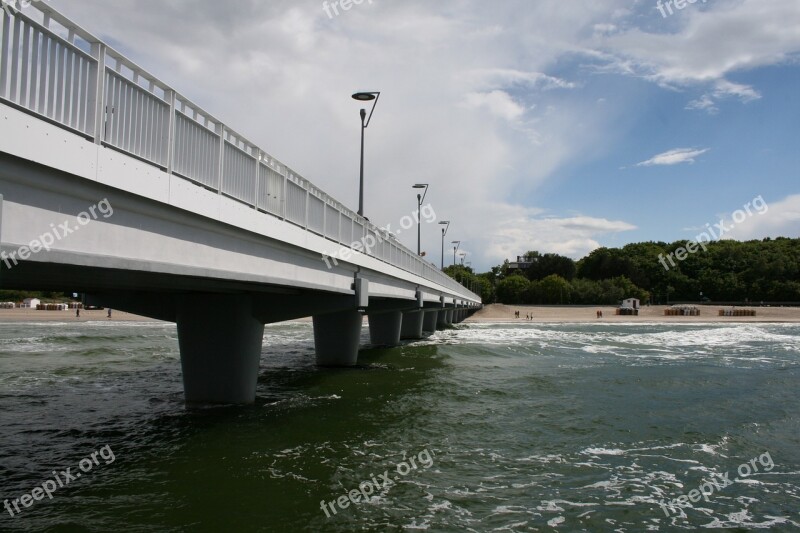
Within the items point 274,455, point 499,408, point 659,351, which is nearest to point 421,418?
point 499,408

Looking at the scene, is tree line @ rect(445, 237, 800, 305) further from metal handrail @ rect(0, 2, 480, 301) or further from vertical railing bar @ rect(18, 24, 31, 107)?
vertical railing bar @ rect(18, 24, 31, 107)

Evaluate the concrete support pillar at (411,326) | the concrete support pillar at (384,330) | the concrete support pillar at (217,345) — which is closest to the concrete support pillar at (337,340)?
the concrete support pillar at (217,345)

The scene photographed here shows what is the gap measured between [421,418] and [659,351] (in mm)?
31721

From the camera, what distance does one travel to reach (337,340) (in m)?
30.5

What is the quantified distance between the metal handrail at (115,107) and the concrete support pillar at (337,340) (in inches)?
662

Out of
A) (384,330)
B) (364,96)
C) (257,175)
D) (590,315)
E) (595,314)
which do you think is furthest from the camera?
(595,314)

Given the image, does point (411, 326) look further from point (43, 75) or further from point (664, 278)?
point (664, 278)

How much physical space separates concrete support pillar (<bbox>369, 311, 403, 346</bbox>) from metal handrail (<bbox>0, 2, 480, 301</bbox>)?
31919 millimetres

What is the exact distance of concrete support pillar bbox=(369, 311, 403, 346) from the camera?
45469 mm

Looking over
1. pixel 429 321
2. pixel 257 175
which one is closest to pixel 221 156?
pixel 257 175

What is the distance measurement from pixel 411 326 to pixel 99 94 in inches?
1895

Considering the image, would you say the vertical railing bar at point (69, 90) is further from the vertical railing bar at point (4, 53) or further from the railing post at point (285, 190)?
the railing post at point (285, 190)

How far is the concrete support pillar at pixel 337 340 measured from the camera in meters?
30.5

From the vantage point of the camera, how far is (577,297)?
146 m
